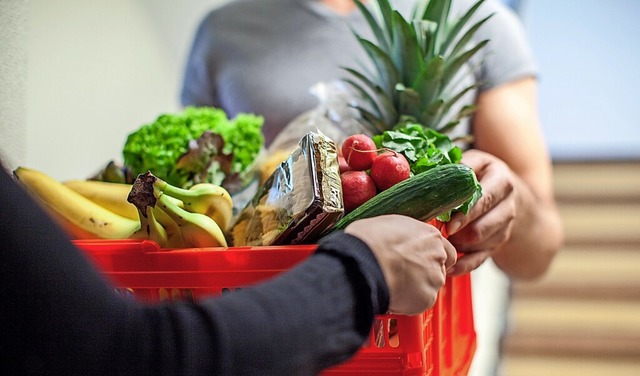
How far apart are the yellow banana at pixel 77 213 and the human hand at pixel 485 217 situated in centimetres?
45

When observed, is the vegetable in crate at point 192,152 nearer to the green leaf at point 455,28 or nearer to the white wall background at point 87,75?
the white wall background at point 87,75

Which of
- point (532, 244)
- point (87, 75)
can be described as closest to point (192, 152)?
point (532, 244)

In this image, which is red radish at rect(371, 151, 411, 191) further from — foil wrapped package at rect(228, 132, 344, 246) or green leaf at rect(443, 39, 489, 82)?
green leaf at rect(443, 39, 489, 82)

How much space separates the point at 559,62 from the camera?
422cm

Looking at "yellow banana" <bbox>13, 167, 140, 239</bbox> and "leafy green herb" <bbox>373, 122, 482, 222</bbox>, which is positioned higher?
"leafy green herb" <bbox>373, 122, 482, 222</bbox>

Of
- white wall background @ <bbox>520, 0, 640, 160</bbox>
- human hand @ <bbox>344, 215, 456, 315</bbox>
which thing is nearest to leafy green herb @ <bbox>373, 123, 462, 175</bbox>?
human hand @ <bbox>344, 215, 456, 315</bbox>

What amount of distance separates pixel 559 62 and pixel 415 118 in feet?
10.7

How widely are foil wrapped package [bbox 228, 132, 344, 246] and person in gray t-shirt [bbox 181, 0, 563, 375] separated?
492 millimetres

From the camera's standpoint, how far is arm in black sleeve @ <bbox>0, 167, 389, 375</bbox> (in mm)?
542

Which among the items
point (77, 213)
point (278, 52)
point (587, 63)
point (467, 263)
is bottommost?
point (587, 63)

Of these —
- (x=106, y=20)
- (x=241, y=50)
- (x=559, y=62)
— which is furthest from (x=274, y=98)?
(x=559, y=62)

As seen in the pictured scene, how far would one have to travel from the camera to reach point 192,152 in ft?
3.96

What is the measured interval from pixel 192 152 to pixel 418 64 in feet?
1.30

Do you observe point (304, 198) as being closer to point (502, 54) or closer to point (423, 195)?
point (423, 195)
